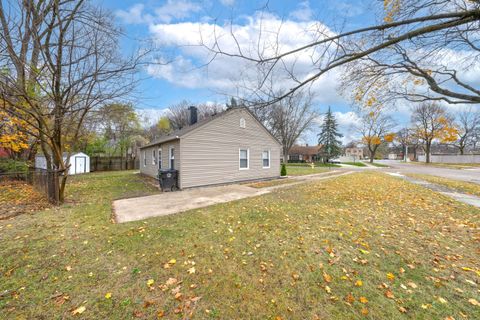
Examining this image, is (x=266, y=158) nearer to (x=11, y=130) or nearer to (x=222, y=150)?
(x=222, y=150)

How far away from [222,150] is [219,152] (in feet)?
0.82

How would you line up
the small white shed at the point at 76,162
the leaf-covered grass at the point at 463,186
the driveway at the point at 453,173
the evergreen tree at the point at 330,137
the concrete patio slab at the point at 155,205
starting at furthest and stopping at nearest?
1. the evergreen tree at the point at 330,137
2. the small white shed at the point at 76,162
3. the driveway at the point at 453,173
4. the leaf-covered grass at the point at 463,186
5. the concrete patio slab at the point at 155,205

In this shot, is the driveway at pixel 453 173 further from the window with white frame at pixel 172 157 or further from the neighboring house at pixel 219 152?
the window with white frame at pixel 172 157

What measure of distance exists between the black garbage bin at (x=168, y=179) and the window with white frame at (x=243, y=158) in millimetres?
4251

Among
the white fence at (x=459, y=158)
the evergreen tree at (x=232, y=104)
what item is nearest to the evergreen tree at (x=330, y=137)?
A: the white fence at (x=459, y=158)

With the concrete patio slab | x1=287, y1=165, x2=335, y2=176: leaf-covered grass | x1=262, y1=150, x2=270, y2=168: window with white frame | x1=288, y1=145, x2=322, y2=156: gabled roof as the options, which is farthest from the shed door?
x1=288, y1=145, x2=322, y2=156: gabled roof

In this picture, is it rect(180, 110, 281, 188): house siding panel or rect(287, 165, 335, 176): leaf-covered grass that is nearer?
rect(180, 110, 281, 188): house siding panel

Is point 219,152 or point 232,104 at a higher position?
point 232,104

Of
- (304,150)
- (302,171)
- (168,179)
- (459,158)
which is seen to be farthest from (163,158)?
(459,158)

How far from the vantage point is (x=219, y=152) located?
11.0 metres

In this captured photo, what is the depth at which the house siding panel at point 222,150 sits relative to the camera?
9.73 metres

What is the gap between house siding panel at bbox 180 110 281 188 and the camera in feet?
31.9

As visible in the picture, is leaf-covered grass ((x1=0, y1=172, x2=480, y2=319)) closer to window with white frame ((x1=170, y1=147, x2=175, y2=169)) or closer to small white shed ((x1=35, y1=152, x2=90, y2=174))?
window with white frame ((x1=170, y1=147, x2=175, y2=169))

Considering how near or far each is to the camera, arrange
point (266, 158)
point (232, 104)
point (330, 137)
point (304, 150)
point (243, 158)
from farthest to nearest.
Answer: point (304, 150) < point (330, 137) < point (266, 158) < point (243, 158) < point (232, 104)
